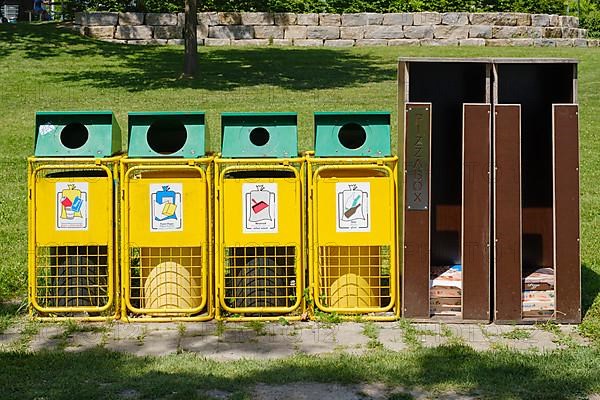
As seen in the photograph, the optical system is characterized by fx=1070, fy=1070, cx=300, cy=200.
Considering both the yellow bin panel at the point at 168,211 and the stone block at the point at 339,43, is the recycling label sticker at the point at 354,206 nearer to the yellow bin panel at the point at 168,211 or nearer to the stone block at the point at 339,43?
the yellow bin panel at the point at 168,211

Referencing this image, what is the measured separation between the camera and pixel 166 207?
6594 millimetres

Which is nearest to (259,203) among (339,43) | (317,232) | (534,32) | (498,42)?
(317,232)

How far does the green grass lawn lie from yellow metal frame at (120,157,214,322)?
2.59 ft

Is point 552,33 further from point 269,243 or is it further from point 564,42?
point 269,243

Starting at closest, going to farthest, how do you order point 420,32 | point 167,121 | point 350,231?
1. point 350,231
2. point 167,121
3. point 420,32

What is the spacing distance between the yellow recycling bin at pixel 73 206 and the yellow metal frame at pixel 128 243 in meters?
0.08

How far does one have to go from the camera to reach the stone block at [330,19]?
2545cm

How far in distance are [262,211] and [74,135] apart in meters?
1.45

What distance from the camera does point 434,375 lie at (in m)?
5.37

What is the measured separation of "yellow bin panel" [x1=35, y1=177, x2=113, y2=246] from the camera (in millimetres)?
6609

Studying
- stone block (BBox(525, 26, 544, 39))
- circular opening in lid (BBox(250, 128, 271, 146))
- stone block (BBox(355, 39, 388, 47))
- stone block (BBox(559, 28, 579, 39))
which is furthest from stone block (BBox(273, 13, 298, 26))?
circular opening in lid (BBox(250, 128, 271, 146))

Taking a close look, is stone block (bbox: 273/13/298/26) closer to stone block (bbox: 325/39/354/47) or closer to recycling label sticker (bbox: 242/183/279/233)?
stone block (bbox: 325/39/354/47)

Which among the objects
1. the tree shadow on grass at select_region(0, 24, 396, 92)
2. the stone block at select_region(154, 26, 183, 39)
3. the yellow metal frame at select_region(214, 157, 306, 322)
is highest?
the stone block at select_region(154, 26, 183, 39)

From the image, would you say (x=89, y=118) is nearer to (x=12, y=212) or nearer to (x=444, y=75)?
(x=444, y=75)
